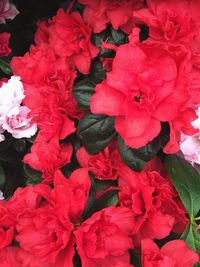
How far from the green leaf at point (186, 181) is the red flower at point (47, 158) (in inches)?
9.7

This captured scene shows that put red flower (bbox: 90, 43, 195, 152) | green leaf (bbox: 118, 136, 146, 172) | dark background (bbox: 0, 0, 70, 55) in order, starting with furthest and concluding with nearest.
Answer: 1. dark background (bbox: 0, 0, 70, 55)
2. green leaf (bbox: 118, 136, 146, 172)
3. red flower (bbox: 90, 43, 195, 152)

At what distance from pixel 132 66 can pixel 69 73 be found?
28 cm

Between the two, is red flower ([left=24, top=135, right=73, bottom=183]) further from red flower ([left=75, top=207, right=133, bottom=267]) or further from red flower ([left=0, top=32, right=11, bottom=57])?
red flower ([left=0, top=32, right=11, bottom=57])

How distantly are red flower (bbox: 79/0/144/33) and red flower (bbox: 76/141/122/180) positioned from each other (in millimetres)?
290

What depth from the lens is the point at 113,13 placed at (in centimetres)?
124

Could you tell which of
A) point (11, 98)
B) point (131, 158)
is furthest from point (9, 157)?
point (131, 158)

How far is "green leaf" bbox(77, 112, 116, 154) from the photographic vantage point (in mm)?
1181

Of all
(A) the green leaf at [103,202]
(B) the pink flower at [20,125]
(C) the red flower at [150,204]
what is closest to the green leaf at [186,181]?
(C) the red flower at [150,204]

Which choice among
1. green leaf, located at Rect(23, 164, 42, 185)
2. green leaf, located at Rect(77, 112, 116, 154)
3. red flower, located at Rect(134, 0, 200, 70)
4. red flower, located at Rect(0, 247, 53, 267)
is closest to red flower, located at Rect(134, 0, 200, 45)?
red flower, located at Rect(134, 0, 200, 70)

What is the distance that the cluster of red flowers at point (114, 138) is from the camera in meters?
1.07

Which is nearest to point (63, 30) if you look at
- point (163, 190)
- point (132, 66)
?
point (132, 66)

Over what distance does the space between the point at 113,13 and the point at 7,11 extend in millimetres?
Result: 374

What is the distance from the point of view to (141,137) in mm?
1070

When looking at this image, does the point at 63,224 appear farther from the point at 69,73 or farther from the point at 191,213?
the point at 69,73
